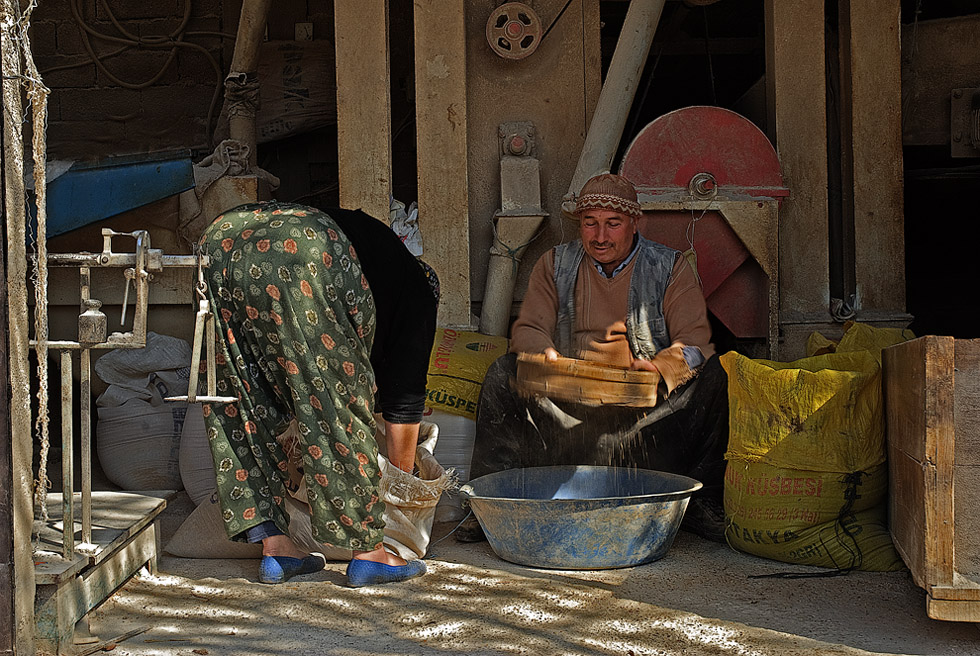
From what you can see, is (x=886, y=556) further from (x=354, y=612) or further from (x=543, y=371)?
(x=354, y=612)

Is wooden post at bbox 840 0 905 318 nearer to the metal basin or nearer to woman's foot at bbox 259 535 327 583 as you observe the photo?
the metal basin

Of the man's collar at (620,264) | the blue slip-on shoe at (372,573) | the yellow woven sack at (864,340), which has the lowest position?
the blue slip-on shoe at (372,573)

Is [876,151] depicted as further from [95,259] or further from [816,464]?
[95,259]

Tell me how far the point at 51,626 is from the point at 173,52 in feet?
16.1

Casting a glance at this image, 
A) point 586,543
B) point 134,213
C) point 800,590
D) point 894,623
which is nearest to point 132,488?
point 134,213

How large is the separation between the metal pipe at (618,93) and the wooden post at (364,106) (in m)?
0.91

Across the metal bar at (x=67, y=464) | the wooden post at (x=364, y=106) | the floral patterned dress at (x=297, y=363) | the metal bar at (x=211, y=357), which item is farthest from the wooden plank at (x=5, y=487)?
the wooden post at (x=364, y=106)

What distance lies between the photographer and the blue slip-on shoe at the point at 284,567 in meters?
3.23

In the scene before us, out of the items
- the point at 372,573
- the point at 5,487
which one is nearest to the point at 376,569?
the point at 372,573

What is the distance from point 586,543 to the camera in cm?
325

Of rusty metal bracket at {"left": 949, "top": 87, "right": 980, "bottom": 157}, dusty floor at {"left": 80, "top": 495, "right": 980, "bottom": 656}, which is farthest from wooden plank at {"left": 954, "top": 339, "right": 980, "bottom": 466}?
rusty metal bracket at {"left": 949, "top": 87, "right": 980, "bottom": 157}

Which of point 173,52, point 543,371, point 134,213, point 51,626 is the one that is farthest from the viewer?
point 173,52

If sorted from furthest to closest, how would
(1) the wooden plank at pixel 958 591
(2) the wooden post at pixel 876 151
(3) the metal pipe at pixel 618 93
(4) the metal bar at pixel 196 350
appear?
(2) the wooden post at pixel 876 151
(3) the metal pipe at pixel 618 93
(4) the metal bar at pixel 196 350
(1) the wooden plank at pixel 958 591

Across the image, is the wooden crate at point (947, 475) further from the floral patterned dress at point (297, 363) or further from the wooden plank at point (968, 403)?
the floral patterned dress at point (297, 363)
